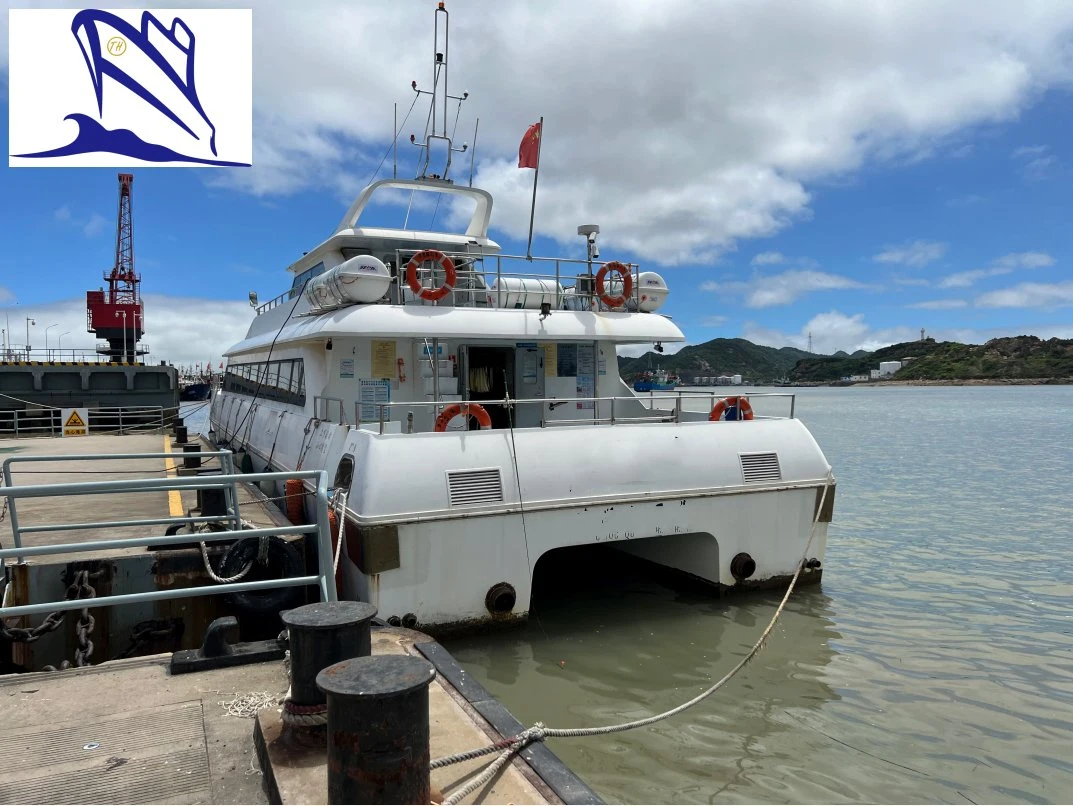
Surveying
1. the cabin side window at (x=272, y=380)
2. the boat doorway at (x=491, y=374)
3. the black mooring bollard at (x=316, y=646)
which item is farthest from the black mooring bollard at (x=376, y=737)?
the cabin side window at (x=272, y=380)

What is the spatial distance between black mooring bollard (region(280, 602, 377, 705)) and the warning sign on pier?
24.1 m

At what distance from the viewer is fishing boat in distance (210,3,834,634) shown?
7.52 metres

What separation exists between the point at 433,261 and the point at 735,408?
15.9 feet

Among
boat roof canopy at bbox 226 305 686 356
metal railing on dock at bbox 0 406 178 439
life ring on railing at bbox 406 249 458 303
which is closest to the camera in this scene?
boat roof canopy at bbox 226 305 686 356

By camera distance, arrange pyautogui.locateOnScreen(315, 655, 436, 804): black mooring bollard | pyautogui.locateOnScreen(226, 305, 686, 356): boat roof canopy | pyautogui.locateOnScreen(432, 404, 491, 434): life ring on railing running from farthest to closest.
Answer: pyautogui.locateOnScreen(226, 305, 686, 356): boat roof canopy < pyautogui.locateOnScreen(432, 404, 491, 434): life ring on railing < pyautogui.locateOnScreen(315, 655, 436, 804): black mooring bollard

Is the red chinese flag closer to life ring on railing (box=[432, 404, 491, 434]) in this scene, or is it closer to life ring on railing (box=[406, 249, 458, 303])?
life ring on railing (box=[406, 249, 458, 303])

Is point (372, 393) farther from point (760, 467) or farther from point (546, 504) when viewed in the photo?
point (760, 467)

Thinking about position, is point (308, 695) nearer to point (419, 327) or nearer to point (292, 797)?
point (292, 797)

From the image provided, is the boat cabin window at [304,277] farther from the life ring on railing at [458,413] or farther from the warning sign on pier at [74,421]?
the warning sign on pier at [74,421]

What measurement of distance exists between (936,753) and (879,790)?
3.01 ft

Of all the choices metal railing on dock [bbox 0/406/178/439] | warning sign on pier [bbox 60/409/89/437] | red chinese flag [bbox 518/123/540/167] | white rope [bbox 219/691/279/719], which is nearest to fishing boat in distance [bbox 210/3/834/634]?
red chinese flag [bbox 518/123/540/167]

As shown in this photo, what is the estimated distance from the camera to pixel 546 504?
311 inches

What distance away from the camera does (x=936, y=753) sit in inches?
237

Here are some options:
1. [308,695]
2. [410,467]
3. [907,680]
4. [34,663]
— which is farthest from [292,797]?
[907,680]
